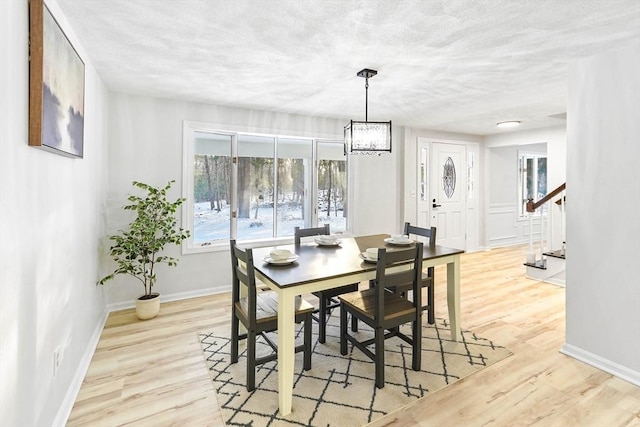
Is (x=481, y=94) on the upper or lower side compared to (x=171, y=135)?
upper

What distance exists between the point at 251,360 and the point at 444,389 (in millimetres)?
1268

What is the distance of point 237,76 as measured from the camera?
293cm

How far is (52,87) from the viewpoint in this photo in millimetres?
1560

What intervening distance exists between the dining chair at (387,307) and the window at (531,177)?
255 inches

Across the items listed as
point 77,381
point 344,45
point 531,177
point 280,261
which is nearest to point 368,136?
point 344,45

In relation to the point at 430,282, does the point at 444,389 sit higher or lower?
lower

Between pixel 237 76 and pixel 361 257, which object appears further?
pixel 237 76

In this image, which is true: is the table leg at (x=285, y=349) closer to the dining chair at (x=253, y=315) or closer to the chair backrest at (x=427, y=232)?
the dining chair at (x=253, y=315)

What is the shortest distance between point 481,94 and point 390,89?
1058 millimetres

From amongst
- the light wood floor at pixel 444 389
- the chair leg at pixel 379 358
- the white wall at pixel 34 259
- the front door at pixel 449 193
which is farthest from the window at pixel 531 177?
the white wall at pixel 34 259

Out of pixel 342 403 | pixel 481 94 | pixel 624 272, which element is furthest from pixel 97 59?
pixel 624 272

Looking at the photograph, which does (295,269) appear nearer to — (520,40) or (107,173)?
(520,40)

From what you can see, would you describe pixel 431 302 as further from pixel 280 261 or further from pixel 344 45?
pixel 344 45

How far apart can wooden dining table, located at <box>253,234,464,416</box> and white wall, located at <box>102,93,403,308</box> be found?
153 centimetres
